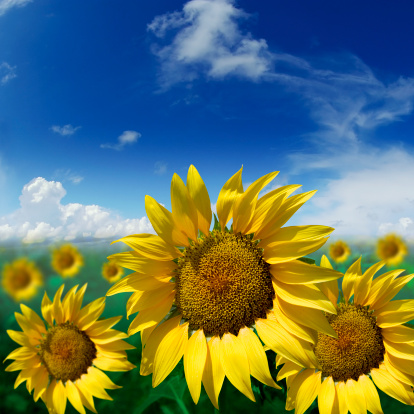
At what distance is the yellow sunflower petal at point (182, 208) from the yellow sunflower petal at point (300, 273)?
0.47 meters

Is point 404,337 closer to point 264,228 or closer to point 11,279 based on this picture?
point 264,228

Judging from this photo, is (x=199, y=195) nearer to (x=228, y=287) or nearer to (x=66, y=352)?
(x=228, y=287)

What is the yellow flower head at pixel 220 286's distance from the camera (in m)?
1.67

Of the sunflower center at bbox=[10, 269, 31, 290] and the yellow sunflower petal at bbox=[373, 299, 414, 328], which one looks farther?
the sunflower center at bbox=[10, 269, 31, 290]

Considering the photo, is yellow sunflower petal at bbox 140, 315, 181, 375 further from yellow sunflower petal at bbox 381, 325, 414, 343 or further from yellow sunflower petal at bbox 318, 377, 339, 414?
yellow sunflower petal at bbox 381, 325, 414, 343

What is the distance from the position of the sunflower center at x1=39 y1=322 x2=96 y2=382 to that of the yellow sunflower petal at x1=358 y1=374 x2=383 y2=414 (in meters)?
2.41

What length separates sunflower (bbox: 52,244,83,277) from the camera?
689 centimetres

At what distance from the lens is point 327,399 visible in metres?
2.30

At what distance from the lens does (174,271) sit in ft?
6.51

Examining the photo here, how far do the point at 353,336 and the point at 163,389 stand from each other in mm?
1875

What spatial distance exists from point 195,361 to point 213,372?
0.35 feet

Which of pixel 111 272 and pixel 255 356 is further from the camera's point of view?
pixel 111 272

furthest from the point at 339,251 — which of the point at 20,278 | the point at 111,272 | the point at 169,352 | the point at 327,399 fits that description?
the point at 169,352

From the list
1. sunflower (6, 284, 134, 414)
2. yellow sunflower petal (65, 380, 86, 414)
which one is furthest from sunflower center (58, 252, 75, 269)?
yellow sunflower petal (65, 380, 86, 414)
